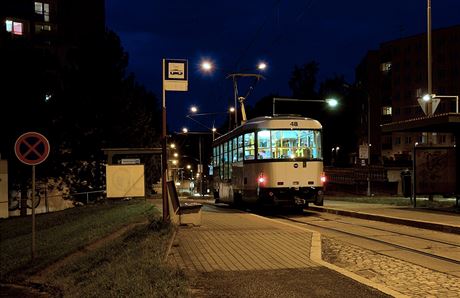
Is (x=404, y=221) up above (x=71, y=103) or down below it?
below

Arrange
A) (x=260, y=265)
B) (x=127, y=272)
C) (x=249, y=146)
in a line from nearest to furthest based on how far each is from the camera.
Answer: (x=127, y=272) < (x=260, y=265) < (x=249, y=146)

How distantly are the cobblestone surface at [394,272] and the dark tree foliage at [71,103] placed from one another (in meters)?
24.4

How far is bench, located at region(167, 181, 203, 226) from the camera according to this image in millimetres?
14109

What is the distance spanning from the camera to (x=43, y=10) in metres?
68.6

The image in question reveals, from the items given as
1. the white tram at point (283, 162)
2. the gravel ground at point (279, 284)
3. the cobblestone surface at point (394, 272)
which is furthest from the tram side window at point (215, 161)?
the gravel ground at point (279, 284)

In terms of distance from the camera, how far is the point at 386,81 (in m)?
87.5

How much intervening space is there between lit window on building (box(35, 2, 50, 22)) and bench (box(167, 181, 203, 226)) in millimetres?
60857

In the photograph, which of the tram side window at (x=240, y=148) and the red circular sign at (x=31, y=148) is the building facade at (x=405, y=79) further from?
the red circular sign at (x=31, y=148)

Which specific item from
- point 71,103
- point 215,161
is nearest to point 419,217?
point 215,161

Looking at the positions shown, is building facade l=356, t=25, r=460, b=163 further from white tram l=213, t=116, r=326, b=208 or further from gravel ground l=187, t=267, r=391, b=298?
gravel ground l=187, t=267, r=391, b=298

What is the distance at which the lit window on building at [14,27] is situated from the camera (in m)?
62.7

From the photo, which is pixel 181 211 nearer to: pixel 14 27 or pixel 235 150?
pixel 235 150

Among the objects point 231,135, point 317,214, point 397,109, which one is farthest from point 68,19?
point 317,214

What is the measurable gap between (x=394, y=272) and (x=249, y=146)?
1254cm
